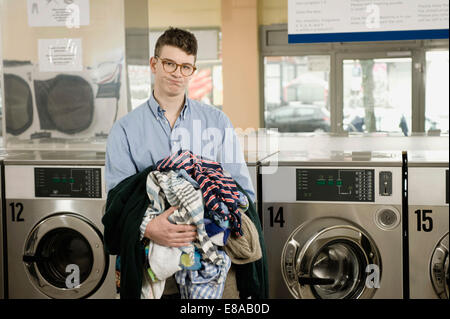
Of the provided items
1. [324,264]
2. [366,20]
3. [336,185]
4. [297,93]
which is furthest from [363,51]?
[297,93]

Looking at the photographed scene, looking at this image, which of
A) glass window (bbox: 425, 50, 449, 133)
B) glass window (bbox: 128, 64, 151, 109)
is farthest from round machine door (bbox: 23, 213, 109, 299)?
glass window (bbox: 425, 50, 449, 133)

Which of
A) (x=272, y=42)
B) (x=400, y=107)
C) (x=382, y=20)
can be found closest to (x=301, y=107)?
(x=400, y=107)

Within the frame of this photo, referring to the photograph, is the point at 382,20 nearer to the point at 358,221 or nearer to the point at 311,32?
the point at 311,32

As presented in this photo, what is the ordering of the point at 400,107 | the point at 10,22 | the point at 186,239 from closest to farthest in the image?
the point at 186,239 < the point at 10,22 < the point at 400,107

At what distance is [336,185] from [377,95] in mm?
1131

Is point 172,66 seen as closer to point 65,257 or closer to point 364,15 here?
point 364,15

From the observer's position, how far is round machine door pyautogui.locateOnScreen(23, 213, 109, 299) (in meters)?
2.54

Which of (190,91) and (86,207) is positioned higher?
(190,91)

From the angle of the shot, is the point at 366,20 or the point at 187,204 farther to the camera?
the point at 366,20

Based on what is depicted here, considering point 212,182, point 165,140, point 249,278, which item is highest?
point 165,140

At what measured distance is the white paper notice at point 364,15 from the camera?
225cm

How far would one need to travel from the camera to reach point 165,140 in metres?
1.97
